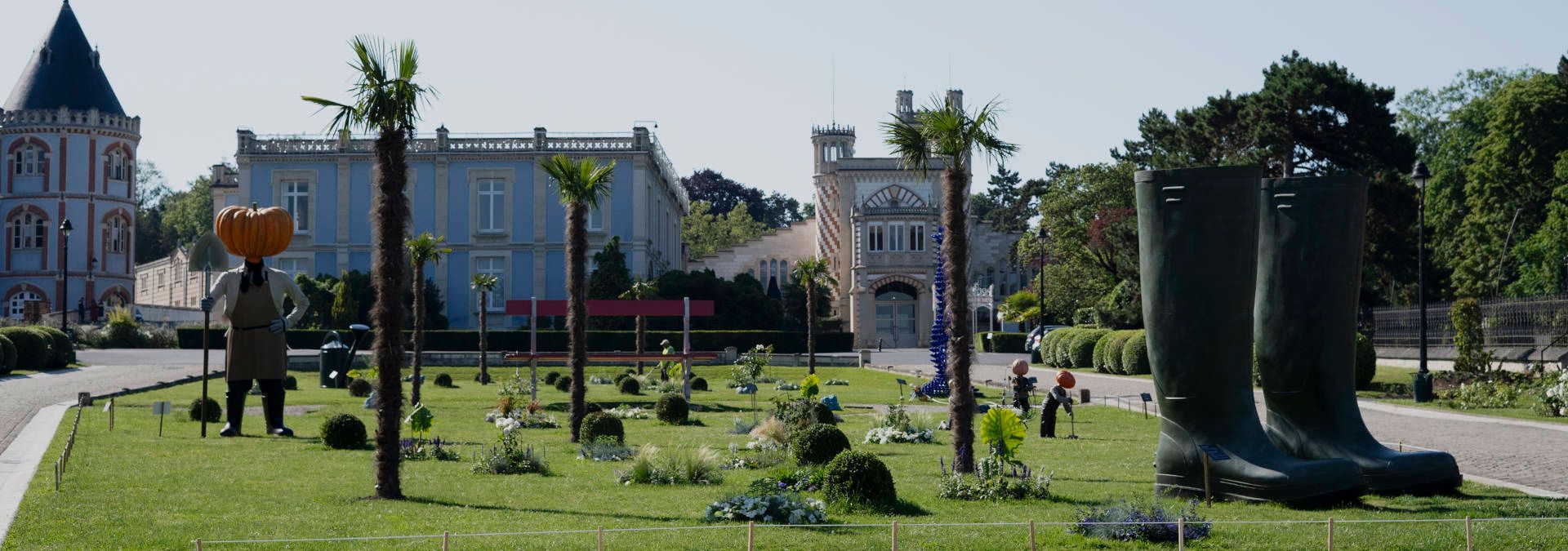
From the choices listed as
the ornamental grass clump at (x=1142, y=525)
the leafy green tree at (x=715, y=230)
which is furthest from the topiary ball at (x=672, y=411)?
the leafy green tree at (x=715, y=230)

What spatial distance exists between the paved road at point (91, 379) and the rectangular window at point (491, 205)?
1730 centimetres

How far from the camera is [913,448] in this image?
1894 centimetres

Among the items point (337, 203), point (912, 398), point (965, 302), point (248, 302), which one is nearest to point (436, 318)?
point (337, 203)

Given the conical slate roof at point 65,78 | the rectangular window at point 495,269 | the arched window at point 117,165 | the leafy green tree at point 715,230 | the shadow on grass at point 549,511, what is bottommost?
the shadow on grass at point 549,511

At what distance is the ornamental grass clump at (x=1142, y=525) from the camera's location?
1057 cm

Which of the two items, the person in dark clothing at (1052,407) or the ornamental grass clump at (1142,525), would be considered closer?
the ornamental grass clump at (1142,525)

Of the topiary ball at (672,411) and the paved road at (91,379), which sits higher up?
the paved road at (91,379)

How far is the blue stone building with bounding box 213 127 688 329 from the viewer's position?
6644 centimetres

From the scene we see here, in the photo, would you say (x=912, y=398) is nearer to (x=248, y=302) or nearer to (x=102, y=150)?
(x=248, y=302)

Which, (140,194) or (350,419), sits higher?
(140,194)

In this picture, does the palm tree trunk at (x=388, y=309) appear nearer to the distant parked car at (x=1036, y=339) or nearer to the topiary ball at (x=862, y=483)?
the topiary ball at (x=862, y=483)

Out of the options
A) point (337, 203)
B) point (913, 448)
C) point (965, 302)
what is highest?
point (337, 203)

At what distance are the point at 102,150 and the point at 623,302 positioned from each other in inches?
2000

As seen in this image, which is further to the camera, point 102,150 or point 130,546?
point 102,150
